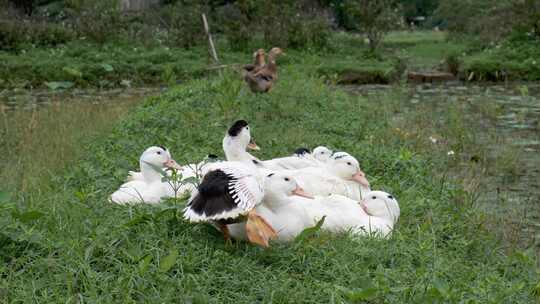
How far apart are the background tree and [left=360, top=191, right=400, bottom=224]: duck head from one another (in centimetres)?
1566

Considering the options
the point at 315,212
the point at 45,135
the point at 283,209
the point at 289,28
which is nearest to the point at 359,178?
the point at 315,212

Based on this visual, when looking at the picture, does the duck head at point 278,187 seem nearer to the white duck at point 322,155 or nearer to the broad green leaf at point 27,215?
the broad green leaf at point 27,215

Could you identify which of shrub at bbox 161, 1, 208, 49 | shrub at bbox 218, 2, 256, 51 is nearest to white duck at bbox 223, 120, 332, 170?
shrub at bbox 218, 2, 256, 51

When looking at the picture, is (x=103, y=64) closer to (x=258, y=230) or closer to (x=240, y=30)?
(x=240, y=30)

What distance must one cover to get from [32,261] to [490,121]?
876 centimetres

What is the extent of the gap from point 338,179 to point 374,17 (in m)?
15.6

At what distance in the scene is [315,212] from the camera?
4.40m

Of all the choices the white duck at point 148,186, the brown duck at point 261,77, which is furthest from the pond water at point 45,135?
the brown duck at point 261,77

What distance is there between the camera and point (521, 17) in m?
20.1

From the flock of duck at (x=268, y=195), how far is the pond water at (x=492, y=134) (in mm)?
1393

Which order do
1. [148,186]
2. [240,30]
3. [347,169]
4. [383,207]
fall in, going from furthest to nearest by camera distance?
1. [240,30]
2. [347,169]
3. [148,186]
4. [383,207]

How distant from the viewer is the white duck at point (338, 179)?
5.19 m

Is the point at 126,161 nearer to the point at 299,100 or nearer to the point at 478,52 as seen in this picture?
the point at 299,100

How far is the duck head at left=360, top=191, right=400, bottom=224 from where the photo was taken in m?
4.57
